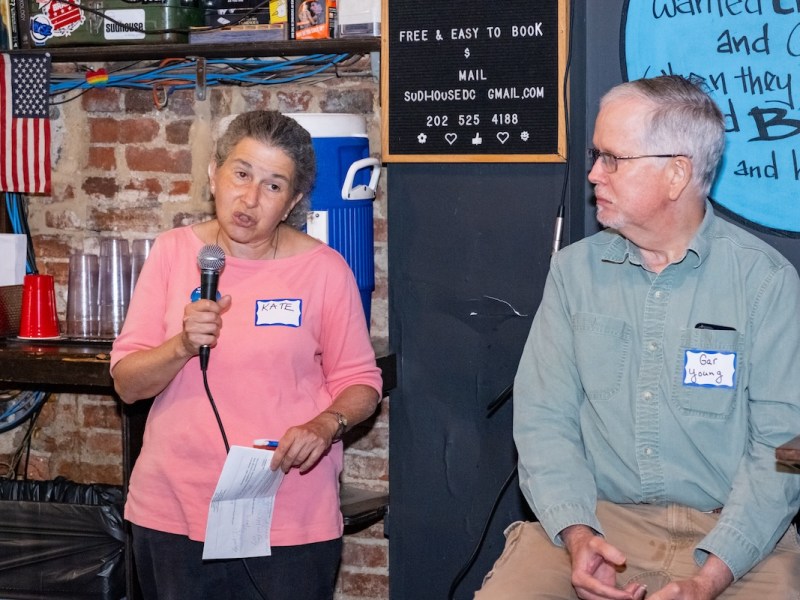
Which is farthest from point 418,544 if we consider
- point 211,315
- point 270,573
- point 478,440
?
point 211,315

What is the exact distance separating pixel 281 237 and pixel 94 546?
4.10 ft

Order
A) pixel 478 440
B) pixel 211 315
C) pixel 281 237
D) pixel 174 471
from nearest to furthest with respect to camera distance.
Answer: pixel 211 315
pixel 174 471
pixel 281 237
pixel 478 440

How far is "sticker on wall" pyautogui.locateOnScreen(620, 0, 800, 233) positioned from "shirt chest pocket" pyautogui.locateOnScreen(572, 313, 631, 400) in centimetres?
66

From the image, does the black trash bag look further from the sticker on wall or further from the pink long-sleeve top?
the sticker on wall

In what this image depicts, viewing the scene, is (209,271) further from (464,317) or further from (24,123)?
Answer: (24,123)

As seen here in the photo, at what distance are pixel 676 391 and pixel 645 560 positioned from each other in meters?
0.36

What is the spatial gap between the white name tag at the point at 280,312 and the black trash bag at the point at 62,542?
1071 mm

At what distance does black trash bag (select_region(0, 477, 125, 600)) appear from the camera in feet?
10.6

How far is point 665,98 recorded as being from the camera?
2.27 meters

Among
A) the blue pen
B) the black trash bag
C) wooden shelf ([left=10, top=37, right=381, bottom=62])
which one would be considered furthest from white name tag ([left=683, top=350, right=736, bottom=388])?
the black trash bag

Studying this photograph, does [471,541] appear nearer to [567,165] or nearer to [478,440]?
[478,440]

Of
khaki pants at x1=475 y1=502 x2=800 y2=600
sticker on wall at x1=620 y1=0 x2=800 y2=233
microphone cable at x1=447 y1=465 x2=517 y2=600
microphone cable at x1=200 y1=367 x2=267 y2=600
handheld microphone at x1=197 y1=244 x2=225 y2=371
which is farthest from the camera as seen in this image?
microphone cable at x1=447 y1=465 x2=517 y2=600

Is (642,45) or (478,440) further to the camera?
Answer: (478,440)

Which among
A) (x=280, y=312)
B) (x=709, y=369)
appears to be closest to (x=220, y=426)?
(x=280, y=312)
